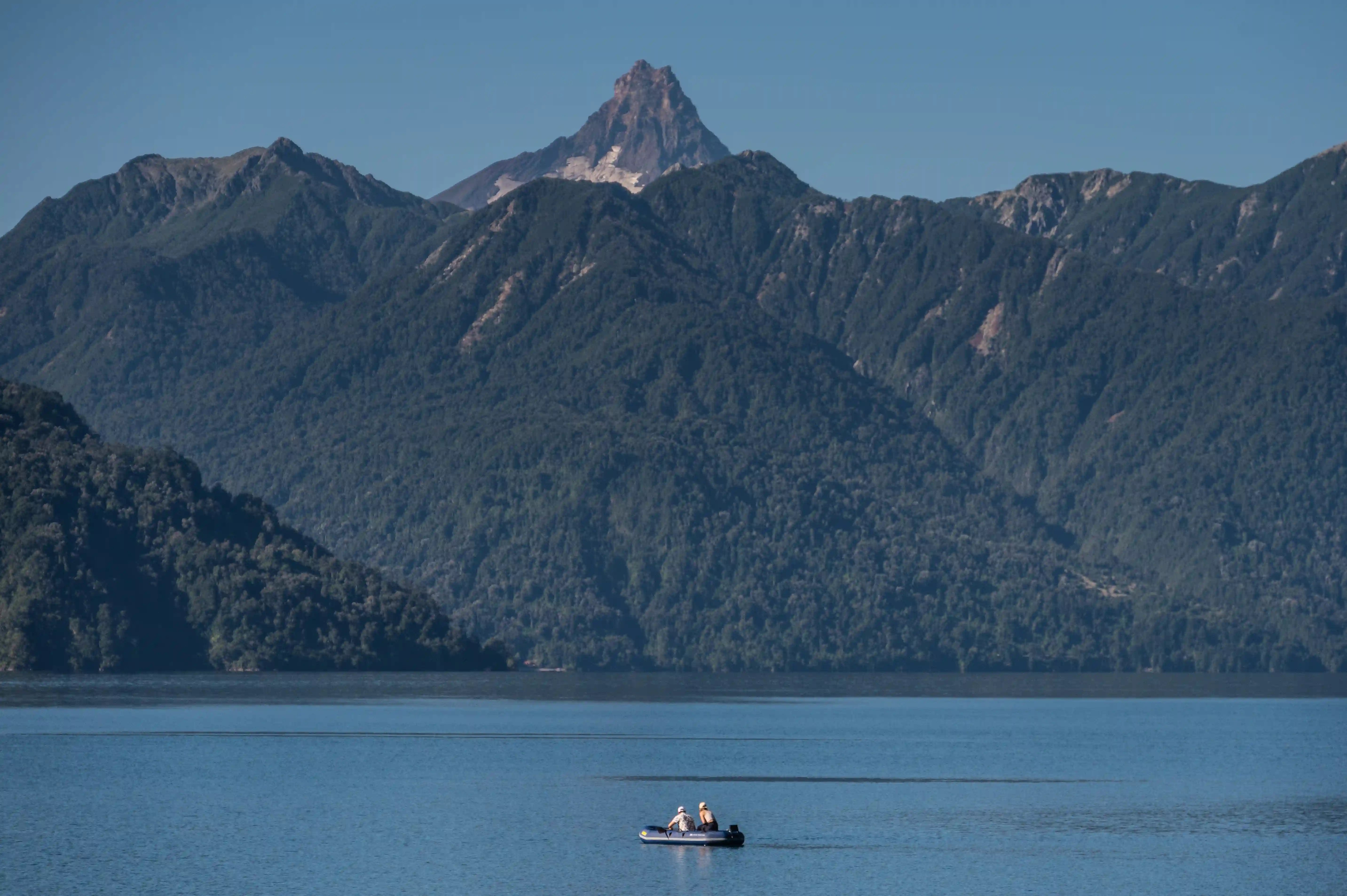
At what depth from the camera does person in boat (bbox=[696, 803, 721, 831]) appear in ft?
376

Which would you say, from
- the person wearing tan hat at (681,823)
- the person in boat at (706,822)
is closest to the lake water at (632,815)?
the person wearing tan hat at (681,823)

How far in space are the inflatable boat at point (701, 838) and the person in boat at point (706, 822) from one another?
319mm

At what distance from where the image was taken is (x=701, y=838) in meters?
114

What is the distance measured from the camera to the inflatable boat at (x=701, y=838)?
374 ft

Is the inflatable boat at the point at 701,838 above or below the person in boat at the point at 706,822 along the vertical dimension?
below

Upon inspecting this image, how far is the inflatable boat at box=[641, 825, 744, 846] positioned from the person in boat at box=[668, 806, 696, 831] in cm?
20

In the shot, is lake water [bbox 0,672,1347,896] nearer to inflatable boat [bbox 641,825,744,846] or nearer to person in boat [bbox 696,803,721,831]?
inflatable boat [bbox 641,825,744,846]

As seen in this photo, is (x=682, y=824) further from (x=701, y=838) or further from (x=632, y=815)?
(x=632, y=815)

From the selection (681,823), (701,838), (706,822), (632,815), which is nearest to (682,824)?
(681,823)

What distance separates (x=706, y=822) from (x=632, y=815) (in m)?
14.6

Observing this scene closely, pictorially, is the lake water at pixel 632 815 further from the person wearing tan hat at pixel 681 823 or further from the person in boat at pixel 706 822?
the person in boat at pixel 706 822

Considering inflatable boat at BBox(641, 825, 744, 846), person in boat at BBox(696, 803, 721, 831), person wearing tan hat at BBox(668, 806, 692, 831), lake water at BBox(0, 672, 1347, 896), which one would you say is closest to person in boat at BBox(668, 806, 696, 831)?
person wearing tan hat at BBox(668, 806, 692, 831)

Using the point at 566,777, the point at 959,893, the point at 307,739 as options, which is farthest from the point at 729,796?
the point at 307,739

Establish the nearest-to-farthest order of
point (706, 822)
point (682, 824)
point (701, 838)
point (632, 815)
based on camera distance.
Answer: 1. point (701, 838)
2. point (706, 822)
3. point (682, 824)
4. point (632, 815)
